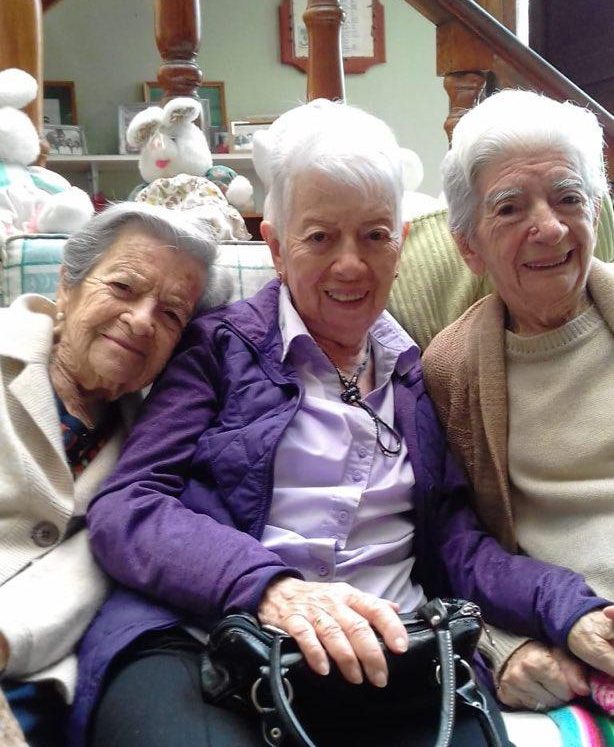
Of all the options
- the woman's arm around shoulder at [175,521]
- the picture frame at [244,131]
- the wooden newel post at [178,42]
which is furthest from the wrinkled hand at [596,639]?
the picture frame at [244,131]

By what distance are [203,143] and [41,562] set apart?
135 centimetres

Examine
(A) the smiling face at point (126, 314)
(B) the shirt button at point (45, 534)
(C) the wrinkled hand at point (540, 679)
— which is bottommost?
(C) the wrinkled hand at point (540, 679)

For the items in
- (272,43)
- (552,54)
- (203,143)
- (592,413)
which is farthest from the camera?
(272,43)

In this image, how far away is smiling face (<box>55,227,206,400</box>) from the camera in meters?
1.17

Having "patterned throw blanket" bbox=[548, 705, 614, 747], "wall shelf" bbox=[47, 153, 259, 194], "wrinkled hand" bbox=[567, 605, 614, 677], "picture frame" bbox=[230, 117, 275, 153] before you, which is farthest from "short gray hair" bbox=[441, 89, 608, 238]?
"picture frame" bbox=[230, 117, 275, 153]

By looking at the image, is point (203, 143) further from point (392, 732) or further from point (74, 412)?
point (392, 732)

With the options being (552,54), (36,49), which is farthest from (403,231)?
(552,54)

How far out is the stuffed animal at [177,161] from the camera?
1.96 meters

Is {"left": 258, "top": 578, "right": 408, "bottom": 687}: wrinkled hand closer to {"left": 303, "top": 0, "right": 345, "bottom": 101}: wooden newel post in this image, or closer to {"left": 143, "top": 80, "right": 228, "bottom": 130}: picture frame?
{"left": 303, "top": 0, "right": 345, "bottom": 101}: wooden newel post

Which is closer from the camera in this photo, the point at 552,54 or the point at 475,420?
the point at 475,420

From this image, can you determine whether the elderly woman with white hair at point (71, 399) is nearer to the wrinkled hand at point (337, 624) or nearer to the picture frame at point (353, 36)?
the wrinkled hand at point (337, 624)

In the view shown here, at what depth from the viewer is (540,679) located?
105 centimetres

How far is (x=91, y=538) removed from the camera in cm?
105

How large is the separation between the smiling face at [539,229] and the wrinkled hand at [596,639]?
1.48ft
